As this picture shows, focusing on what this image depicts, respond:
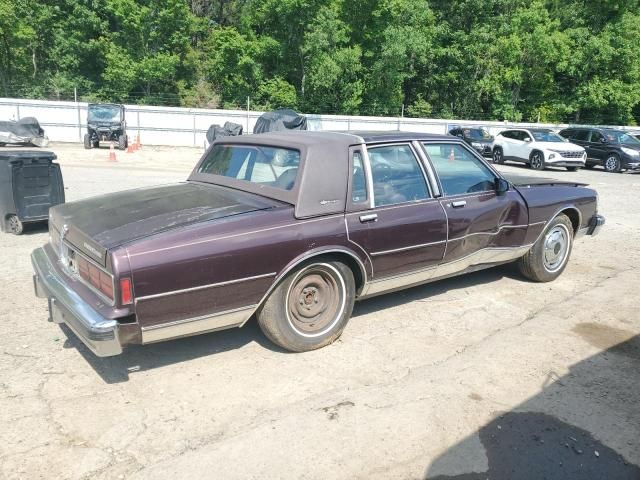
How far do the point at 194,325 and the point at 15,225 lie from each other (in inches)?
207

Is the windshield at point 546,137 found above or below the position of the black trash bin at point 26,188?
above

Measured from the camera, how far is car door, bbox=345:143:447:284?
168 inches

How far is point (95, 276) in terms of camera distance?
3.53 metres

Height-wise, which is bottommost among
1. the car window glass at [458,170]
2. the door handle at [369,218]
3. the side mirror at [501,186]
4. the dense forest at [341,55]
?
the door handle at [369,218]

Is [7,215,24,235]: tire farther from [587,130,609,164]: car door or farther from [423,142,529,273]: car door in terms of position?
[587,130,609,164]: car door

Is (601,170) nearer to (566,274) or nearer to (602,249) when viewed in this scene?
(602,249)

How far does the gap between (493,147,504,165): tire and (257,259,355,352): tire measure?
19268 mm

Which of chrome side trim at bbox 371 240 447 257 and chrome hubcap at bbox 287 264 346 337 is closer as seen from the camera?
chrome hubcap at bbox 287 264 346 337

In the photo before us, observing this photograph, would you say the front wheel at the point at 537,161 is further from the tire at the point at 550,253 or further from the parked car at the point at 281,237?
the parked car at the point at 281,237

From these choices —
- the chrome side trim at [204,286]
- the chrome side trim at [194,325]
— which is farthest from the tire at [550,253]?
the chrome side trim at [194,325]

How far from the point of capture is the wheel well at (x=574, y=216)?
19.7 ft

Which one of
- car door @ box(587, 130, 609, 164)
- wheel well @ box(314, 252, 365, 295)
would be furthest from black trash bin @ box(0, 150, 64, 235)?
car door @ box(587, 130, 609, 164)

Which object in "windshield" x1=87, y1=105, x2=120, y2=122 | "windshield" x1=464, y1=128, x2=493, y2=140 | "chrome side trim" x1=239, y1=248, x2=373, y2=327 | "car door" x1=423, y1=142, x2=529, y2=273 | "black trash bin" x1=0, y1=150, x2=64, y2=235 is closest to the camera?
"chrome side trim" x1=239, y1=248, x2=373, y2=327

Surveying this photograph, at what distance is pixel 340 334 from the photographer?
4.37 metres
